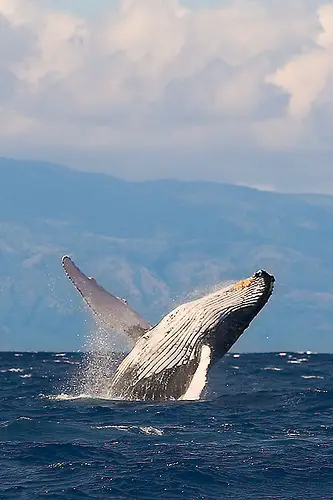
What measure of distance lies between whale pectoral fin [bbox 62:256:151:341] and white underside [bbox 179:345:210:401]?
1289 mm

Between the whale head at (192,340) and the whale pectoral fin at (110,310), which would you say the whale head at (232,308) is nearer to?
the whale head at (192,340)

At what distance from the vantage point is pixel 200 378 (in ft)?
46.6

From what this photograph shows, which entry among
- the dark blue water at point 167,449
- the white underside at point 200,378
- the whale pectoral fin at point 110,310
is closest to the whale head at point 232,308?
the white underside at point 200,378

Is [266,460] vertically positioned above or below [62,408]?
below

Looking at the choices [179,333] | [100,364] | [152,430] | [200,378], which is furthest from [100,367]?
[152,430]

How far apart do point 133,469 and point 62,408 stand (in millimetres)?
5261

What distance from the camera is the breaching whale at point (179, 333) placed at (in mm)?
14227

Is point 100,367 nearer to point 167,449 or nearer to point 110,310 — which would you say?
point 110,310

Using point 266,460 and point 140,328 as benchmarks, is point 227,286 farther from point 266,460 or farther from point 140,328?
point 266,460

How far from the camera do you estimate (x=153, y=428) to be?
44.1ft

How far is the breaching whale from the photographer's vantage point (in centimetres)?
1423

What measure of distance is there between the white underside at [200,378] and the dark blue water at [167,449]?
29cm

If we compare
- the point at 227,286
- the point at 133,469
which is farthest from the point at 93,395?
the point at 133,469

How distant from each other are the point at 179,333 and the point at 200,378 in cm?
81
